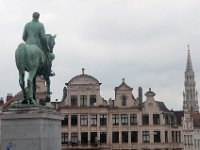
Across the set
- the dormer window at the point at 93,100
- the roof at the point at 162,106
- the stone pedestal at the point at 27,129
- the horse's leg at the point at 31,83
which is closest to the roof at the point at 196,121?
the roof at the point at 162,106

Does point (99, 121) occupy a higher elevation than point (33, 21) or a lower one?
lower

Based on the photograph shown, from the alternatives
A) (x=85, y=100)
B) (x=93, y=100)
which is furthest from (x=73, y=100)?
(x=93, y=100)

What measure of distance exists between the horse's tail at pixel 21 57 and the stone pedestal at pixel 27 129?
1.62 metres

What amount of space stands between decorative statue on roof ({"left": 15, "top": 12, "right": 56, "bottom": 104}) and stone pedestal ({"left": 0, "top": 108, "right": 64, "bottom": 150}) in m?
0.68

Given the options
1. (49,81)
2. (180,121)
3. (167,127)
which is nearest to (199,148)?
(180,121)

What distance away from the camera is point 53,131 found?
1953 centimetres

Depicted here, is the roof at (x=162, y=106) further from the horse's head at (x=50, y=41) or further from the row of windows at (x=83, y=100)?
the horse's head at (x=50, y=41)

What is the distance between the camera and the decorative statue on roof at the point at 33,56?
19.3m

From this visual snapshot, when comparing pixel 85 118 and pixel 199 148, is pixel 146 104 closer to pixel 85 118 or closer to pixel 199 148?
pixel 85 118

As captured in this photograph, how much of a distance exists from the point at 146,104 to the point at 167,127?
3658 mm

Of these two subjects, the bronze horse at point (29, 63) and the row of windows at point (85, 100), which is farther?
the row of windows at point (85, 100)

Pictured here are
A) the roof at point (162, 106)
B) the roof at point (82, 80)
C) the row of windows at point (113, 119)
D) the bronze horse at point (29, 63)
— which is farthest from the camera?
the roof at point (162, 106)

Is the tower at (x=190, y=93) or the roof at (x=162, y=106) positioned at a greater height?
the tower at (x=190, y=93)

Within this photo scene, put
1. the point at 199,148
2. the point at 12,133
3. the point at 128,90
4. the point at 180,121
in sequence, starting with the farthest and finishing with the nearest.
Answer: the point at 199,148 → the point at 180,121 → the point at 128,90 → the point at 12,133
